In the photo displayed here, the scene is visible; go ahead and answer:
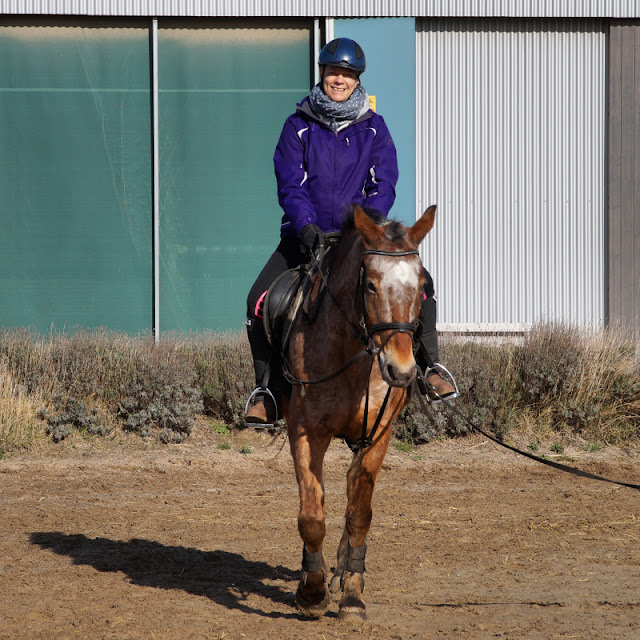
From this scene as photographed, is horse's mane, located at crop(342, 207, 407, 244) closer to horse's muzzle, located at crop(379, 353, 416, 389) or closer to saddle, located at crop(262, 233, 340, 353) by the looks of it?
saddle, located at crop(262, 233, 340, 353)

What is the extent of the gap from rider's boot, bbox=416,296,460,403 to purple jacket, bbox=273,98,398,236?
734 millimetres

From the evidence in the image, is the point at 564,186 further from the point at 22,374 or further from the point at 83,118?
the point at 22,374

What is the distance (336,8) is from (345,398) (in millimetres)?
9454

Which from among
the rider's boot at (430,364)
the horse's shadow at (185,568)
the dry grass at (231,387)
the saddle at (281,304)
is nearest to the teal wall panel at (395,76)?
the dry grass at (231,387)

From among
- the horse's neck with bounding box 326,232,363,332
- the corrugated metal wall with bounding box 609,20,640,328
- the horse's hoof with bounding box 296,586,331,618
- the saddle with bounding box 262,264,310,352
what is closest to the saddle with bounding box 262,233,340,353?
the saddle with bounding box 262,264,310,352

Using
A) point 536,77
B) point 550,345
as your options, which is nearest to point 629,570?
point 550,345

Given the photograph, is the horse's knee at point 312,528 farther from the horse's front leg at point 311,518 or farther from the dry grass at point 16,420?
the dry grass at point 16,420

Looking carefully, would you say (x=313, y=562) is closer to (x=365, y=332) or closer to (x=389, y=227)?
(x=365, y=332)

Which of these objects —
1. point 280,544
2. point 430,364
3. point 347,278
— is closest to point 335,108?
point 347,278

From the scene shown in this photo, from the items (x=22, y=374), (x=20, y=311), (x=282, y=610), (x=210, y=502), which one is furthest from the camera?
(x=20, y=311)

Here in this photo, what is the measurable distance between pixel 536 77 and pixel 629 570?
924cm

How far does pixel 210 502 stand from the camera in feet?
27.3

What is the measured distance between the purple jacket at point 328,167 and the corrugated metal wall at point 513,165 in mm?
7814

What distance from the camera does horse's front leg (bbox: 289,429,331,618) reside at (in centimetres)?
518
